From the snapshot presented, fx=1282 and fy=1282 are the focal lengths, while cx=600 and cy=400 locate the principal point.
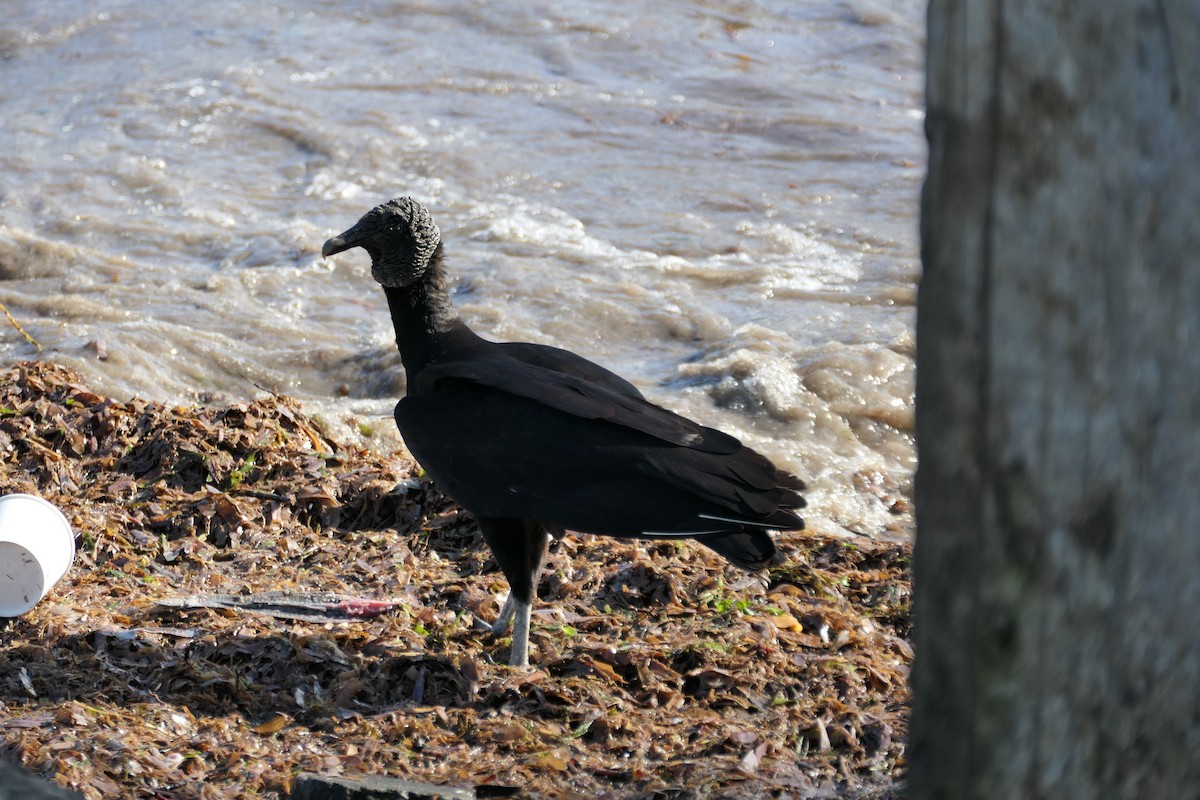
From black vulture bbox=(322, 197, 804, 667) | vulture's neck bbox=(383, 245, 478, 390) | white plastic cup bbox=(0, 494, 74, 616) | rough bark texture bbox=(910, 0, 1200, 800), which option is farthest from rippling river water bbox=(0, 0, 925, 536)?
rough bark texture bbox=(910, 0, 1200, 800)

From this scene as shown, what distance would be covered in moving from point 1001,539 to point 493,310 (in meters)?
6.68

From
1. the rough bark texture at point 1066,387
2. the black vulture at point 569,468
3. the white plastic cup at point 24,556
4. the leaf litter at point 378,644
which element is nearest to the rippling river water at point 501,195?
the leaf litter at point 378,644

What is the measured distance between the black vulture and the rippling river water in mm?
2150

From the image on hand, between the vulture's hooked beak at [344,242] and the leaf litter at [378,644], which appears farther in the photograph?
the vulture's hooked beak at [344,242]

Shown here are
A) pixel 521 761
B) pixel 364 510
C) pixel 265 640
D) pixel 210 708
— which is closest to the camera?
pixel 521 761

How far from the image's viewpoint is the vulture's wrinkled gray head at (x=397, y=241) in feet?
14.3

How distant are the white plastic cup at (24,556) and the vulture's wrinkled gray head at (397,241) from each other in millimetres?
1253

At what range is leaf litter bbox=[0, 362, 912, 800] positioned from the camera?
3225 millimetres

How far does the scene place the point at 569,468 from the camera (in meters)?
3.78

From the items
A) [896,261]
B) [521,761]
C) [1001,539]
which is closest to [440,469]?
[521,761]

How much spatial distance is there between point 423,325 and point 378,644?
1.12 metres

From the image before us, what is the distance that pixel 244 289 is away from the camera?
27.4 ft

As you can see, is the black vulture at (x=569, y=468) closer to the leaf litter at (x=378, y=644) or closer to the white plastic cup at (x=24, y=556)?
the leaf litter at (x=378, y=644)

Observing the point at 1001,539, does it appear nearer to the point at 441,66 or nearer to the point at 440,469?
the point at 440,469
